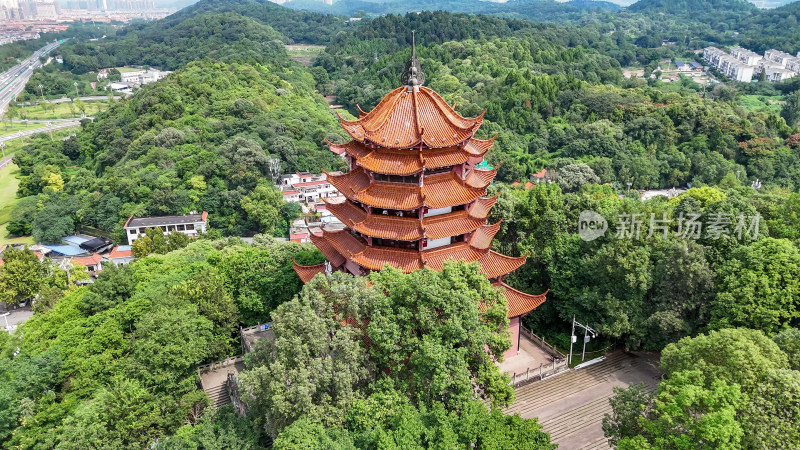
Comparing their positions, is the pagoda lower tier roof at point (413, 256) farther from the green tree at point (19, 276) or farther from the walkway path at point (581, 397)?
the green tree at point (19, 276)

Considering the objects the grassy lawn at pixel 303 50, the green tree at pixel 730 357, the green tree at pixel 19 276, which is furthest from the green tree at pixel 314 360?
the grassy lawn at pixel 303 50

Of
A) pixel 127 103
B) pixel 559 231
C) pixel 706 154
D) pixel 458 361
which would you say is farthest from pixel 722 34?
pixel 458 361

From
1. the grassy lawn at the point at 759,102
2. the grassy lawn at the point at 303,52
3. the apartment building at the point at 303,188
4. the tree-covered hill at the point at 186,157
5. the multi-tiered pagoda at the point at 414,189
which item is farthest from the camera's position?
the grassy lawn at the point at 303,52

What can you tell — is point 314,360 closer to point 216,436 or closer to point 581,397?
point 216,436

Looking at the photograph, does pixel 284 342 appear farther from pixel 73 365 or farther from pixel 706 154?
pixel 706 154

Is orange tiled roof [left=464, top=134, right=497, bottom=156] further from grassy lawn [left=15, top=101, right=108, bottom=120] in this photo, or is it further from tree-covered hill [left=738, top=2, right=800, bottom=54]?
Result: tree-covered hill [left=738, top=2, right=800, bottom=54]

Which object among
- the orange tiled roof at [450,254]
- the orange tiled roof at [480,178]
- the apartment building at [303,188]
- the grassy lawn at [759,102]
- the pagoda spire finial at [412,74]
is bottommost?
the apartment building at [303,188]
